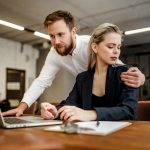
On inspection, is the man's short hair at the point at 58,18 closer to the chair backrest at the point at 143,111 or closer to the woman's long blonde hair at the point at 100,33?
the woman's long blonde hair at the point at 100,33

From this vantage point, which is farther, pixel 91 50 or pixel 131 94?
pixel 91 50

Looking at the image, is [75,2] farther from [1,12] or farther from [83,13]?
[1,12]

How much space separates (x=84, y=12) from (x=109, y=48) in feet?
14.6

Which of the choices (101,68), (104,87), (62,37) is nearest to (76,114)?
(104,87)

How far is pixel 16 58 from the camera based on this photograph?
880 centimetres

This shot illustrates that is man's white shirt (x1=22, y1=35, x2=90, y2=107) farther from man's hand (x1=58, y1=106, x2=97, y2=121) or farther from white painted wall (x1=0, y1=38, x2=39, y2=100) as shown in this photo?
white painted wall (x1=0, y1=38, x2=39, y2=100)

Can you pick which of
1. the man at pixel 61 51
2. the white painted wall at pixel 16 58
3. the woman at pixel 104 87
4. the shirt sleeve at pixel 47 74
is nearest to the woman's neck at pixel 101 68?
the woman at pixel 104 87

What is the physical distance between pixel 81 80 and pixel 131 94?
1.20 ft

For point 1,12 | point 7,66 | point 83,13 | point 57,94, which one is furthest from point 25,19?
point 57,94

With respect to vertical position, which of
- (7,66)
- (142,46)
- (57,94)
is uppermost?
(142,46)

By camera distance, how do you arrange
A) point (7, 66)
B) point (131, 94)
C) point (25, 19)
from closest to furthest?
point (131, 94), point (25, 19), point (7, 66)

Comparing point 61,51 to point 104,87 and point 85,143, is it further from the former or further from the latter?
point 85,143

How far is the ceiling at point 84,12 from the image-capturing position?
5.20 m

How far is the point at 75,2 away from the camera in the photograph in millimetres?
5156
